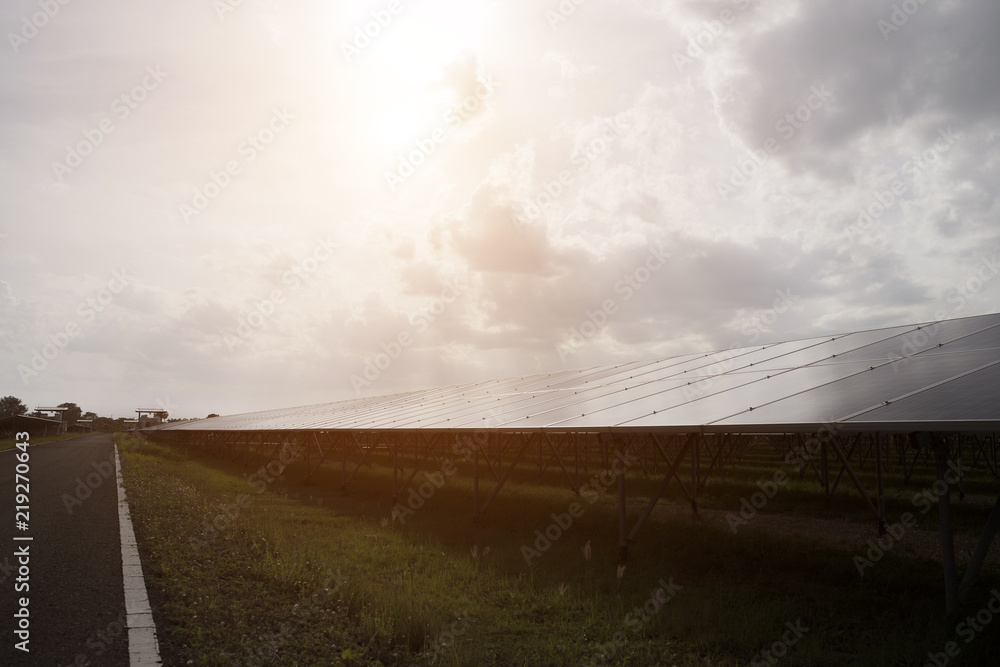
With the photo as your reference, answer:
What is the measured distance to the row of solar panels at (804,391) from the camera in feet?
24.4

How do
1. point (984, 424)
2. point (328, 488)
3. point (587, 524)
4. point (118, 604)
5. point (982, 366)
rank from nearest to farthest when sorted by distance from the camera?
point (984, 424) → point (118, 604) → point (982, 366) → point (587, 524) → point (328, 488)

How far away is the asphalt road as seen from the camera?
18.5 ft

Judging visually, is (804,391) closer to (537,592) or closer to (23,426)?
(537,592)

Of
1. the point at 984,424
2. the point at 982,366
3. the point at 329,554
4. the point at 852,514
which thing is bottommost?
the point at 852,514

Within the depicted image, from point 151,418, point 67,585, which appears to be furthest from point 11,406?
point 67,585

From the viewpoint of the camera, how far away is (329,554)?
10.8 meters

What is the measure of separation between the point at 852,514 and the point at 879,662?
11825mm

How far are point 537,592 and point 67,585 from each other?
6.49 m

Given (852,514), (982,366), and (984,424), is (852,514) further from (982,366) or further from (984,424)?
(984,424)

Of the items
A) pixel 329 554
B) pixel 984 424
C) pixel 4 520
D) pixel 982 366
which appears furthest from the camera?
pixel 4 520

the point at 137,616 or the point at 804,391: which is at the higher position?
the point at 804,391

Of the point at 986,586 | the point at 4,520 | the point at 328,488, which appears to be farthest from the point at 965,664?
the point at 328,488

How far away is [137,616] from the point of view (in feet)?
21.8

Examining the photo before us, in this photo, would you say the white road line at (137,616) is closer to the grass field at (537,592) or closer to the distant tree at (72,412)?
the grass field at (537,592)
